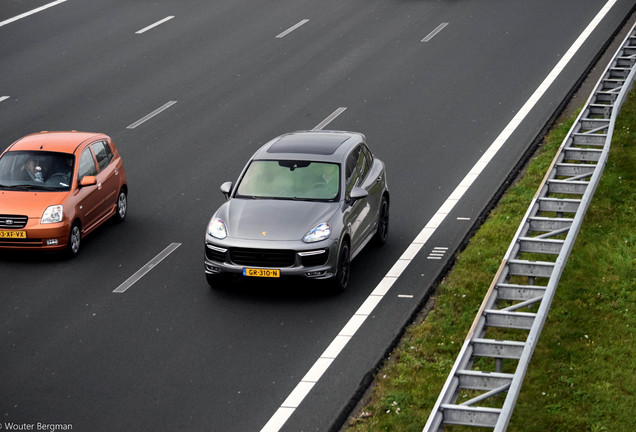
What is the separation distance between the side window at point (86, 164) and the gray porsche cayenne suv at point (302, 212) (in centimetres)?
307

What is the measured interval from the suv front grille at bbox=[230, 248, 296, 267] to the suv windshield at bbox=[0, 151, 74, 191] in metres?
4.01

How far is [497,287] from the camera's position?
1352 centimetres

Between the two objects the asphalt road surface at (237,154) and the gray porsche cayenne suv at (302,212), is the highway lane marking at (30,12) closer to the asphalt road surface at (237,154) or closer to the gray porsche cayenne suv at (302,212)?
the asphalt road surface at (237,154)

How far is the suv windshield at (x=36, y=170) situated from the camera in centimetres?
1867

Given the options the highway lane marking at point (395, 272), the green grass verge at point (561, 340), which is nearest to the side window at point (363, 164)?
the highway lane marking at point (395, 272)

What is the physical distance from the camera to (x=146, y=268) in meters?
17.7

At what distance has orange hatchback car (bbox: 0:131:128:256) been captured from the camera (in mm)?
17875

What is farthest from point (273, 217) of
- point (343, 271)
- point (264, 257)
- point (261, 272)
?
point (343, 271)

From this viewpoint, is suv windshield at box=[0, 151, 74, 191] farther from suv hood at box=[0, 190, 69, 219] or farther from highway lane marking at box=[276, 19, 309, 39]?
highway lane marking at box=[276, 19, 309, 39]

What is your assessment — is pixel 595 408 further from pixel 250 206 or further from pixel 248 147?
pixel 248 147

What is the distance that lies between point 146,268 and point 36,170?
2.75 metres

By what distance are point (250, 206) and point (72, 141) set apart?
4.35 metres

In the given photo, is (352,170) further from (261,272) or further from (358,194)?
(261,272)

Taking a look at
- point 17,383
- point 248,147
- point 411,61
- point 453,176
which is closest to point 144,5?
point 411,61
